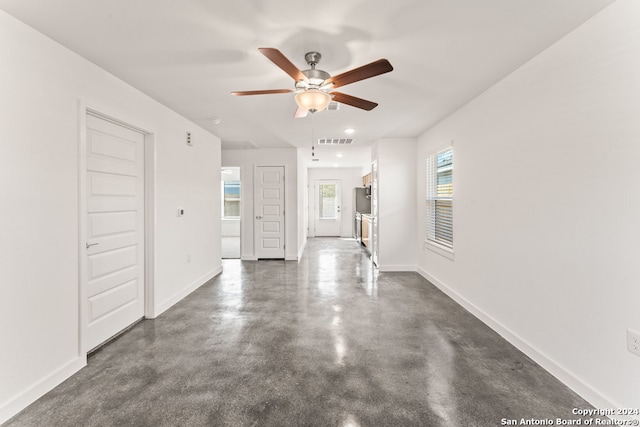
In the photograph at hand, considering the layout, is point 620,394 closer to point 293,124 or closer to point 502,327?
point 502,327

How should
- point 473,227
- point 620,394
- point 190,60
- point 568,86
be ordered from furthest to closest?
1. point 473,227
2. point 190,60
3. point 568,86
4. point 620,394

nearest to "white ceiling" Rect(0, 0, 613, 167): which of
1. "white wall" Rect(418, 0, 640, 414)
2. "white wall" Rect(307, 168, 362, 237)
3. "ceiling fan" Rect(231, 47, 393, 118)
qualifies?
"ceiling fan" Rect(231, 47, 393, 118)

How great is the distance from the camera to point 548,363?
86.1 inches

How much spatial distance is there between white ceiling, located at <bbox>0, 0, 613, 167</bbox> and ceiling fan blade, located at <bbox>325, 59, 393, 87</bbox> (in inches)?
11.5

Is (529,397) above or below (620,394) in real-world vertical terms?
below

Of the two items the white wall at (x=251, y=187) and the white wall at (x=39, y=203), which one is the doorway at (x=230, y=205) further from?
the white wall at (x=39, y=203)

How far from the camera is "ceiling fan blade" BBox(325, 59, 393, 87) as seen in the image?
1.82m

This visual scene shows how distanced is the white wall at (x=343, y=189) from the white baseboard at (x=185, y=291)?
5452mm

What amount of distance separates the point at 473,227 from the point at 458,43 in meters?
2.03

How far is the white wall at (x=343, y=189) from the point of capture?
10.2 m

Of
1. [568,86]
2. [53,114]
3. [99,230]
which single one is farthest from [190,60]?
[568,86]

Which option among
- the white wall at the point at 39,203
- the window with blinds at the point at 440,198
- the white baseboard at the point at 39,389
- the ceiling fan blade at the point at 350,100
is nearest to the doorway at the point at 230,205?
the window with blinds at the point at 440,198

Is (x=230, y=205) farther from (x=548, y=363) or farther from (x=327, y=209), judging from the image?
(x=548, y=363)

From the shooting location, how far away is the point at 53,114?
2.06m
